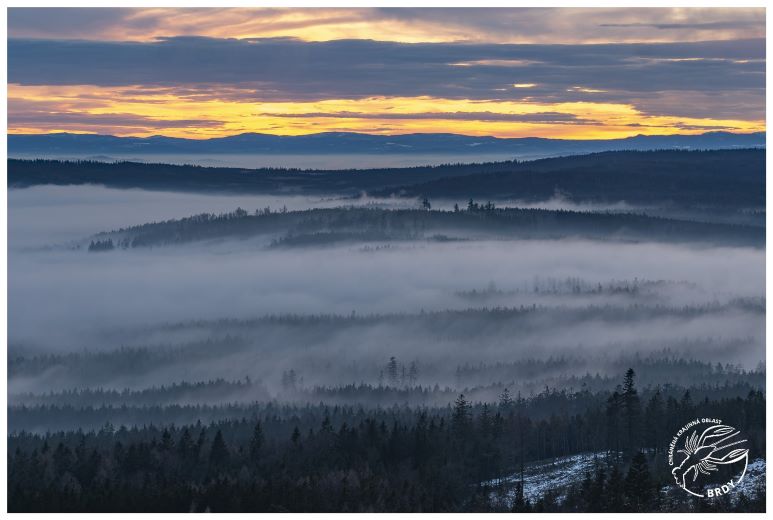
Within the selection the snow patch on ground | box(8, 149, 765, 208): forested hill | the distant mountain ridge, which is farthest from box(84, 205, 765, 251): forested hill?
the snow patch on ground

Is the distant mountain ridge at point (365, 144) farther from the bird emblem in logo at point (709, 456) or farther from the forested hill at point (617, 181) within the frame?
the bird emblem in logo at point (709, 456)

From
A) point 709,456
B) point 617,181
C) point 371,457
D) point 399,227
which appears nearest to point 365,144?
point 399,227

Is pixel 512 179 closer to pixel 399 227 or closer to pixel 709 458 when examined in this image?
pixel 399 227

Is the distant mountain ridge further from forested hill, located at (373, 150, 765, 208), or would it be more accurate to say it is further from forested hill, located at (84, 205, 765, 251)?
forested hill, located at (84, 205, 765, 251)

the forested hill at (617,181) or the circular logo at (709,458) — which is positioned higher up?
the forested hill at (617,181)

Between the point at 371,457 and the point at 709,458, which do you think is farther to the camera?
the point at 371,457

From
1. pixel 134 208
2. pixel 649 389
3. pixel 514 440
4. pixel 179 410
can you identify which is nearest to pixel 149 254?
pixel 134 208

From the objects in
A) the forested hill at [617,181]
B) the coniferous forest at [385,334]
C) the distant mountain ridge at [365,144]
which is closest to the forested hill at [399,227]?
the coniferous forest at [385,334]
